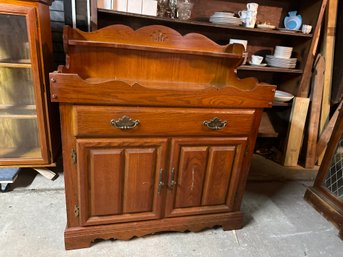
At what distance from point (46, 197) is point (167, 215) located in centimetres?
83

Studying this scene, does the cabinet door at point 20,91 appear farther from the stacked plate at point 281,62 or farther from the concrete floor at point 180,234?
the stacked plate at point 281,62

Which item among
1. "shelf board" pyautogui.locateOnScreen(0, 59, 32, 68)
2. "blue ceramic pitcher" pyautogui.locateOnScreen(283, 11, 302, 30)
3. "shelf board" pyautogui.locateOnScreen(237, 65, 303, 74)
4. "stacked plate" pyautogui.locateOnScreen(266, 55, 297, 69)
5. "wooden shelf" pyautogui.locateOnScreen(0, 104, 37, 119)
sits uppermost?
"blue ceramic pitcher" pyautogui.locateOnScreen(283, 11, 302, 30)

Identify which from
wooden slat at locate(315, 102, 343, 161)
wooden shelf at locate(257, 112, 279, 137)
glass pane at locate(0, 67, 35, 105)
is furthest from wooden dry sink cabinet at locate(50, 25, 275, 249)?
wooden slat at locate(315, 102, 343, 161)

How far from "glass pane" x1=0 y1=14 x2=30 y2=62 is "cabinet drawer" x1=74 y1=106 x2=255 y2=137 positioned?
31.7 inches

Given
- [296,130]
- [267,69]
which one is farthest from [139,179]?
[296,130]

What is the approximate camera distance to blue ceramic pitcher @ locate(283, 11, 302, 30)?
1.97 m

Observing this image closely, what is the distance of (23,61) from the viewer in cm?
149

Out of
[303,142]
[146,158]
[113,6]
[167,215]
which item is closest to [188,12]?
[113,6]

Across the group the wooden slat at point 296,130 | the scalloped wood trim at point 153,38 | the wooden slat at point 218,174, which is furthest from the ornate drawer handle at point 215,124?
the wooden slat at point 296,130

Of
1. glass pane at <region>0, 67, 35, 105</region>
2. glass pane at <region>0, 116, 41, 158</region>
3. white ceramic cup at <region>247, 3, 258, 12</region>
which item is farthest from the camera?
white ceramic cup at <region>247, 3, 258, 12</region>

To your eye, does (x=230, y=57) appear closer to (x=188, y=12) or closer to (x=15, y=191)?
(x=188, y=12)

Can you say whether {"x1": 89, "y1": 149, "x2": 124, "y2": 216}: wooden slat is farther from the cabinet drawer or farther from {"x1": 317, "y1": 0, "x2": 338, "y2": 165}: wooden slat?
{"x1": 317, "y1": 0, "x2": 338, "y2": 165}: wooden slat

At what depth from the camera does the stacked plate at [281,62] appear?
6.56ft

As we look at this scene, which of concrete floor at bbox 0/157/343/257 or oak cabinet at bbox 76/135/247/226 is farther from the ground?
oak cabinet at bbox 76/135/247/226
